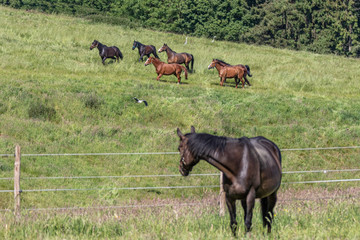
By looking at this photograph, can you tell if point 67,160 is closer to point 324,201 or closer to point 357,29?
point 324,201

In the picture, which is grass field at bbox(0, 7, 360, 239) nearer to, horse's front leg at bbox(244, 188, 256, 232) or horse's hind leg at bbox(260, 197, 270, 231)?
horse's hind leg at bbox(260, 197, 270, 231)

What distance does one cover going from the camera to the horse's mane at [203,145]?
645 centimetres

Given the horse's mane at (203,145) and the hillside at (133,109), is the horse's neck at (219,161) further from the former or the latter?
the hillside at (133,109)

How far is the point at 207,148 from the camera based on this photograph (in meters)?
6.48

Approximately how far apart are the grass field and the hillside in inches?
1.9

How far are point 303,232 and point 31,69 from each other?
19858 millimetres

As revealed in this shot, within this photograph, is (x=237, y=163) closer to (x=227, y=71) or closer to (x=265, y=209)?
(x=265, y=209)

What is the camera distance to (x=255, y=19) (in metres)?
60.8

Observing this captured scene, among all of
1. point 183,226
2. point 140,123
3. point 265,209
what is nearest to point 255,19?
→ point 140,123

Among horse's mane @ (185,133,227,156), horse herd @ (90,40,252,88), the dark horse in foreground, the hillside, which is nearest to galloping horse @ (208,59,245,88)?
horse herd @ (90,40,252,88)

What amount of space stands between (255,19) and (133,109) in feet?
147

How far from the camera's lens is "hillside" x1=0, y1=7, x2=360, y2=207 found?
14.5m

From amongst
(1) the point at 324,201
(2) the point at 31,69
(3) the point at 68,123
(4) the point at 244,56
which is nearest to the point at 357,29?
(4) the point at 244,56

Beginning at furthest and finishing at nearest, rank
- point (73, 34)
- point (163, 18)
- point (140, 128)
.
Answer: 1. point (163, 18)
2. point (73, 34)
3. point (140, 128)
